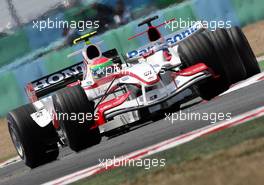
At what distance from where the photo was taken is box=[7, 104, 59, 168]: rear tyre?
1073 cm

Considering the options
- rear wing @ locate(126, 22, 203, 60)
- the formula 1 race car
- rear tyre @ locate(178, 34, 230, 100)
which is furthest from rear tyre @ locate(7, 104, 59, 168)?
rear tyre @ locate(178, 34, 230, 100)

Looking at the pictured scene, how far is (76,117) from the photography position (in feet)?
31.7

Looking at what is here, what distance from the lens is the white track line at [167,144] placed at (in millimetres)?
8995

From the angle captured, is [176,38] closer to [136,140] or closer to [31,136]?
[136,140]

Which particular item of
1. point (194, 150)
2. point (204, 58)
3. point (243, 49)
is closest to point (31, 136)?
point (204, 58)

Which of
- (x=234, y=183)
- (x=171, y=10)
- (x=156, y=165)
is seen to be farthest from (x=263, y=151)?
(x=171, y=10)

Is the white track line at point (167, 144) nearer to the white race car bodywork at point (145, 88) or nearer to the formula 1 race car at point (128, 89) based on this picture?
the formula 1 race car at point (128, 89)

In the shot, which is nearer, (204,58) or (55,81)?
(204,58)

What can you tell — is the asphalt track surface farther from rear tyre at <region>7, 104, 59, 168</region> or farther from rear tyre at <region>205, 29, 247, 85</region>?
rear tyre at <region>205, 29, 247, 85</region>

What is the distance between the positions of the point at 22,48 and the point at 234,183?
17.2 meters

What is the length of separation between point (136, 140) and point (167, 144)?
1854mm

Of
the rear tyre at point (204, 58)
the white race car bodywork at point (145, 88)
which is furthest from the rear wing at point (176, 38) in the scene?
the rear tyre at point (204, 58)

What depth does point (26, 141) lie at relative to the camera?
10.7 meters

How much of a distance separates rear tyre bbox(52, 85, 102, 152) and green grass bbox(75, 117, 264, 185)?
987 mm
